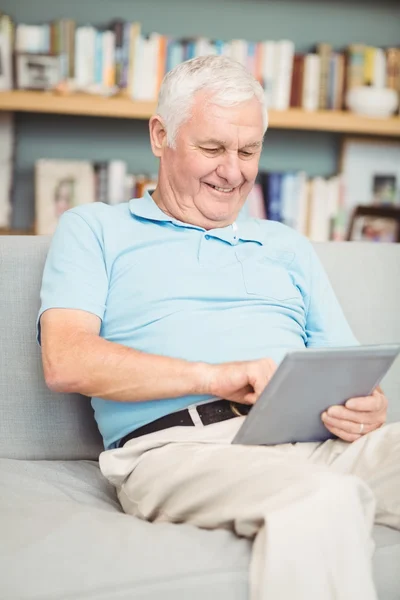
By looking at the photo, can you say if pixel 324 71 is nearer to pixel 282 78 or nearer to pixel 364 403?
pixel 282 78

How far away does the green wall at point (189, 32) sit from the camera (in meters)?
3.16

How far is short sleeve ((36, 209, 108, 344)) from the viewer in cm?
143

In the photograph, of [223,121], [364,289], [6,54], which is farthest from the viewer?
[6,54]

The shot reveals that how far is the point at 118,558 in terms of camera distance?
3.67 ft

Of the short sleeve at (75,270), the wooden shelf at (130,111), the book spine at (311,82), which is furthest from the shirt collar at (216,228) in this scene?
the book spine at (311,82)

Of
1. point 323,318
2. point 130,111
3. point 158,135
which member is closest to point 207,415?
point 323,318

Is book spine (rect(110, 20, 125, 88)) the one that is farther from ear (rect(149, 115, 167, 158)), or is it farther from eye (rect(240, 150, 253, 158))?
eye (rect(240, 150, 253, 158))

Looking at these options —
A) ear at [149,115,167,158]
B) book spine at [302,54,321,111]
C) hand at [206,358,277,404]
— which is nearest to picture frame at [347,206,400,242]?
book spine at [302,54,321,111]

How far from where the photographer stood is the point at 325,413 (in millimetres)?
1353

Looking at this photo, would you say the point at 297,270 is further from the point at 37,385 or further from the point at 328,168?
the point at 328,168

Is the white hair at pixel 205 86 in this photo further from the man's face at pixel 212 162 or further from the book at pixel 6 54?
the book at pixel 6 54

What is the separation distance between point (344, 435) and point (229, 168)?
22.2 inches

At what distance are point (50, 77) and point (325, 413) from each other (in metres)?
1.98

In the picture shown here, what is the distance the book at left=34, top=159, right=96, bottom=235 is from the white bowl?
3.41 feet
